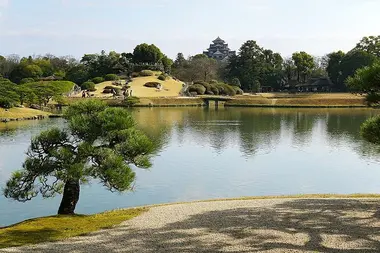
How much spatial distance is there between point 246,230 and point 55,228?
407 cm

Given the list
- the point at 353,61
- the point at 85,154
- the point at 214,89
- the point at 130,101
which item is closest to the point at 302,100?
the point at 353,61

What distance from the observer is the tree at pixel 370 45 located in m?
75.9

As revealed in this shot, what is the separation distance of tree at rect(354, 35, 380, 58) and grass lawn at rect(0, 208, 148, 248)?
73154 millimetres

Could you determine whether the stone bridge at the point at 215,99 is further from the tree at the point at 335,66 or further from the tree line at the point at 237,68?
the tree at the point at 335,66

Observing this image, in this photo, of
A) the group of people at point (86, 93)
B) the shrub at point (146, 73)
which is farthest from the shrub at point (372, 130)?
the shrub at point (146, 73)

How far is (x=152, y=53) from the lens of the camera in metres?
86.8

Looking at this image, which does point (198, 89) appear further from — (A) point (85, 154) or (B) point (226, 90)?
(A) point (85, 154)

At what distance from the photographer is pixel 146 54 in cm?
8688

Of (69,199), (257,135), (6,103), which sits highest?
(6,103)

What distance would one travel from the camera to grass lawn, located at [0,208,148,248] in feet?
30.1

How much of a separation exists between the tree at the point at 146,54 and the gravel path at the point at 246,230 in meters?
77.0

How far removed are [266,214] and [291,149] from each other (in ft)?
59.1

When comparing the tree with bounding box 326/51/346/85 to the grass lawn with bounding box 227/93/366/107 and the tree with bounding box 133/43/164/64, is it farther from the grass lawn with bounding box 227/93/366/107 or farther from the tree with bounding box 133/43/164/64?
the tree with bounding box 133/43/164/64

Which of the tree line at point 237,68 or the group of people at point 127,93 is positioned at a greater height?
the tree line at point 237,68
